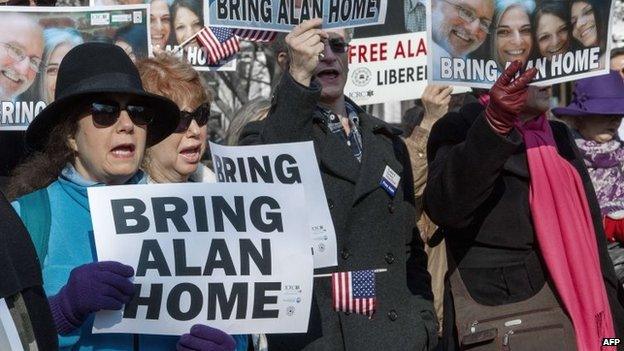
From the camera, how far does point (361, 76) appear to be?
8.91 metres

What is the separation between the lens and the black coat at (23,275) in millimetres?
2707

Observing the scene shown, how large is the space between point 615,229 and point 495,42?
7.83 ft

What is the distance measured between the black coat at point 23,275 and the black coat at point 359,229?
7.13ft

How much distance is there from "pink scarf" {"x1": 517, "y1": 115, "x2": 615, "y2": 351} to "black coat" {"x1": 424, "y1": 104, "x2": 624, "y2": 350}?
6cm

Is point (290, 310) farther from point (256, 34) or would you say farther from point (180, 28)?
point (180, 28)

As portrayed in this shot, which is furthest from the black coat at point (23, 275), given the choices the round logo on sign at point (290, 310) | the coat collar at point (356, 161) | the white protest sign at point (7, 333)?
the coat collar at point (356, 161)

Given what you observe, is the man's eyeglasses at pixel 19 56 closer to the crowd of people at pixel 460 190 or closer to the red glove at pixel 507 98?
the crowd of people at pixel 460 190

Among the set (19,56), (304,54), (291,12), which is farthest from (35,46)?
(304,54)

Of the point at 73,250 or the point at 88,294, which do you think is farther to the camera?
the point at 73,250

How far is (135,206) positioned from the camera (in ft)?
13.5

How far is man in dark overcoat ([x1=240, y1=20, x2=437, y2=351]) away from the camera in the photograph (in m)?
4.98

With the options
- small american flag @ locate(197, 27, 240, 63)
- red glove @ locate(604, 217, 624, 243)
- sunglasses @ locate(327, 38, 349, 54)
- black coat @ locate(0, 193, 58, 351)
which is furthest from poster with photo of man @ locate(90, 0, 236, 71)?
black coat @ locate(0, 193, 58, 351)

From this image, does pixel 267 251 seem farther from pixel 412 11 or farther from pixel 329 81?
pixel 412 11

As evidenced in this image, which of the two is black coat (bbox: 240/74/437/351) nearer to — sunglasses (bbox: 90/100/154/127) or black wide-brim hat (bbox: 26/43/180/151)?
black wide-brim hat (bbox: 26/43/180/151)
